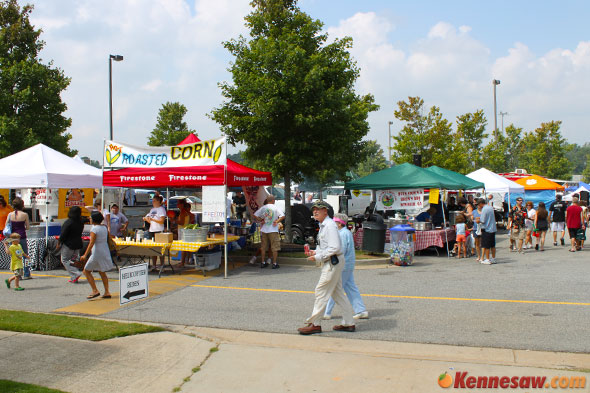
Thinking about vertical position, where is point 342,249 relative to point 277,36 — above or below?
below

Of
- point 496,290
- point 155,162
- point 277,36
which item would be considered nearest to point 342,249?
point 496,290

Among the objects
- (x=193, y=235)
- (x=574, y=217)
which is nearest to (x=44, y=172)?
(x=193, y=235)

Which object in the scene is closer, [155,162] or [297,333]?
[297,333]

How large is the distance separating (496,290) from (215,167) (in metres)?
6.64

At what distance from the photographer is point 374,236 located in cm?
1387

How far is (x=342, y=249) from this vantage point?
670 centimetres

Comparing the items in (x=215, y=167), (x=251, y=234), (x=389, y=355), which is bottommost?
(x=389, y=355)

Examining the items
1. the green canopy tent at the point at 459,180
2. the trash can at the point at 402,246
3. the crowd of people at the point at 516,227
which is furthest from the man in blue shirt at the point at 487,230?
the green canopy tent at the point at 459,180

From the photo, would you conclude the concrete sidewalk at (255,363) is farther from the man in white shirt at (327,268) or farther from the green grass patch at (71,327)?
the man in white shirt at (327,268)

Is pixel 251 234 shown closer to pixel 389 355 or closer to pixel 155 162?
pixel 155 162

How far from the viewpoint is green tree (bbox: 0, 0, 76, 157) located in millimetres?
19250

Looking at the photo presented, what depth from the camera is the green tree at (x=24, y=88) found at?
19.2 meters

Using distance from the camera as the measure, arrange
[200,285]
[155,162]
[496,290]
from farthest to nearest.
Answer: [155,162] < [200,285] < [496,290]

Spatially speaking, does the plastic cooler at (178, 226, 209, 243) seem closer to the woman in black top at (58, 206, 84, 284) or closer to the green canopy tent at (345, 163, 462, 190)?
the woman in black top at (58, 206, 84, 284)
